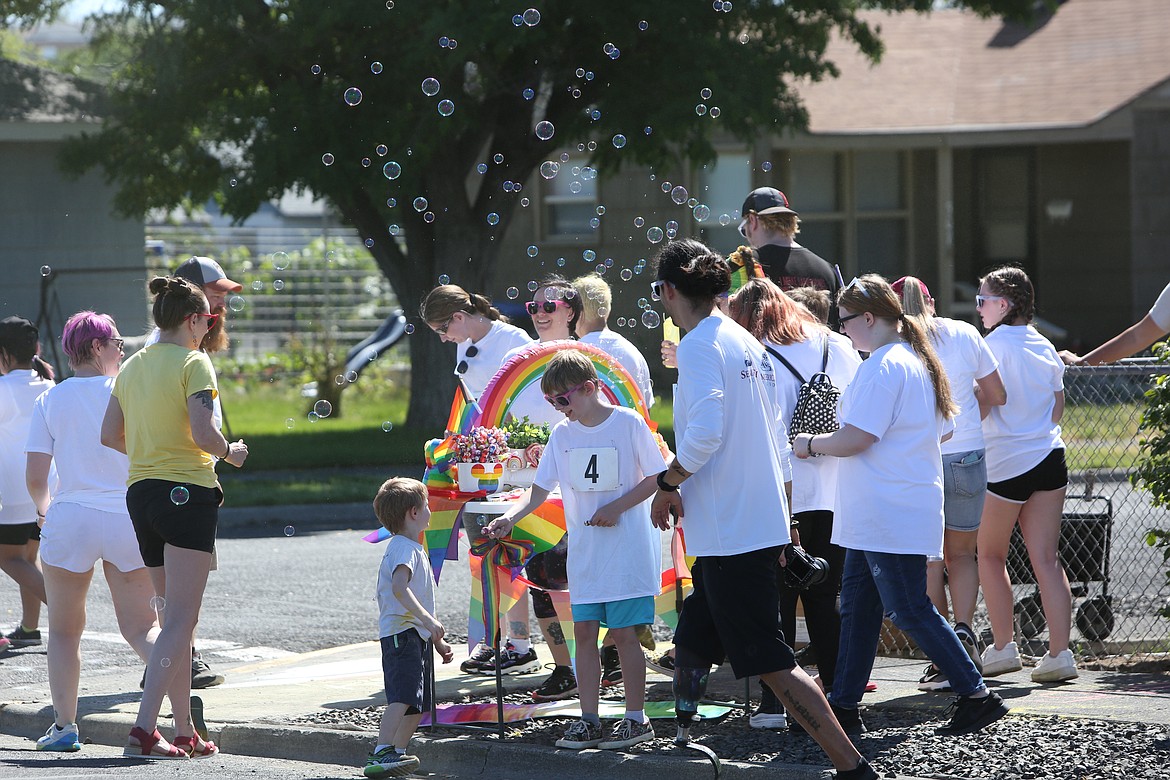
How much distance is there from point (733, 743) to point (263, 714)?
89.9 inches

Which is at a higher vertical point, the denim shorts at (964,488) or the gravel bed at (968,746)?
the denim shorts at (964,488)

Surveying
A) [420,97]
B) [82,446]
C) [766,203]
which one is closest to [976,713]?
[766,203]

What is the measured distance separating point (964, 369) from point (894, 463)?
4.53 feet

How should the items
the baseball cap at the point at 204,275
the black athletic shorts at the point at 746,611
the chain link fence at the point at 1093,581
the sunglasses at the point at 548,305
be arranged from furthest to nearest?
the chain link fence at the point at 1093,581 < the sunglasses at the point at 548,305 < the baseball cap at the point at 204,275 < the black athletic shorts at the point at 746,611

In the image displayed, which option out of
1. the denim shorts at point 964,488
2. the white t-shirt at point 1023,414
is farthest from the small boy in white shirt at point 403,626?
the white t-shirt at point 1023,414

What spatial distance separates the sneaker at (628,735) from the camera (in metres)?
5.88

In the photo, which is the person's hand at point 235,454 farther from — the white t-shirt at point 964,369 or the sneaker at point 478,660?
the white t-shirt at point 964,369

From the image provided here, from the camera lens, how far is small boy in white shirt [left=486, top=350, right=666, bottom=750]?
5.95m

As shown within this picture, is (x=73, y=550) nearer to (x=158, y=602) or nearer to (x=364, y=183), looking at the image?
(x=158, y=602)

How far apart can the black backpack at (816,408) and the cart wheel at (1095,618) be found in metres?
2.45

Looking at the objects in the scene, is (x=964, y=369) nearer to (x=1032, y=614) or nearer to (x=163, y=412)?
(x=1032, y=614)

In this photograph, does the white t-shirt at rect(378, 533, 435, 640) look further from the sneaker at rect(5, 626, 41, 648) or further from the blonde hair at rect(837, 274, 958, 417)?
the sneaker at rect(5, 626, 41, 648)

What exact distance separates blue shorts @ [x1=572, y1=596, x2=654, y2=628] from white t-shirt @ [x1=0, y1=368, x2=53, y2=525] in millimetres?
4196

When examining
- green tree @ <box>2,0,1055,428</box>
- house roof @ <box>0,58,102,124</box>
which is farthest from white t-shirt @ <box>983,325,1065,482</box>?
house roof @ <box>0,58,102,124</box>
